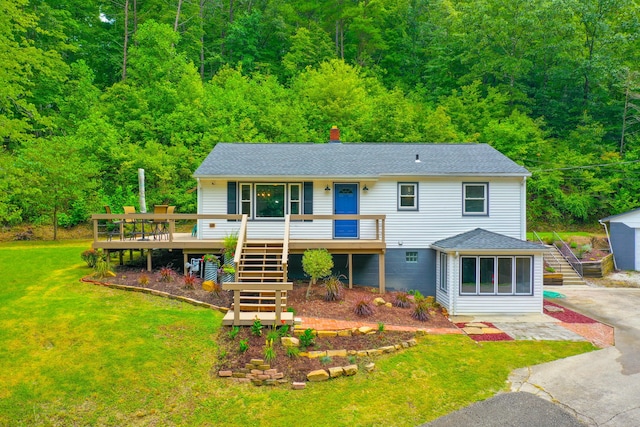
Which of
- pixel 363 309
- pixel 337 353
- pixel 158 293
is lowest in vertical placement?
pixel 337 353

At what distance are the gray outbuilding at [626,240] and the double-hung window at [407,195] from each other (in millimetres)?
12787

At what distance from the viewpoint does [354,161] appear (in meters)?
14.9

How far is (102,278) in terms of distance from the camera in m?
11.7

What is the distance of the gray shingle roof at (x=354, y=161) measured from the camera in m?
13.5

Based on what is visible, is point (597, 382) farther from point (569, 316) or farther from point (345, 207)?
point (345, 207)

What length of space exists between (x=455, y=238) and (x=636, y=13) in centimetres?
2926

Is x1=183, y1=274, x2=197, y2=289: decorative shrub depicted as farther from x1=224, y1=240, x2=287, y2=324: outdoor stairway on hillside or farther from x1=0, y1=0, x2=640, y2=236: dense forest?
x1=0, y1=0, x2=640, y2=236: dense forest

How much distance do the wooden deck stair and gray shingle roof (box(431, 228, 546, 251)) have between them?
5.26 metres

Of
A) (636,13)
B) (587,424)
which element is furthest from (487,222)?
(636,13)

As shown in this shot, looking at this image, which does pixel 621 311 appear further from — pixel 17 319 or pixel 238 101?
pixel 238 101

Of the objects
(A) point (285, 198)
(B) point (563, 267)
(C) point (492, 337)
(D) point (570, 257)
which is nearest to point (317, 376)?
(C) point (492, 337)

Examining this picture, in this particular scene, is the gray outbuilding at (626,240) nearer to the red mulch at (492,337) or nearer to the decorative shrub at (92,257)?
the red mulch at (492,337)

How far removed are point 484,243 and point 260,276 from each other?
6.89 metres

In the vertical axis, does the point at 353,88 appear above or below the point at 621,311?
above
